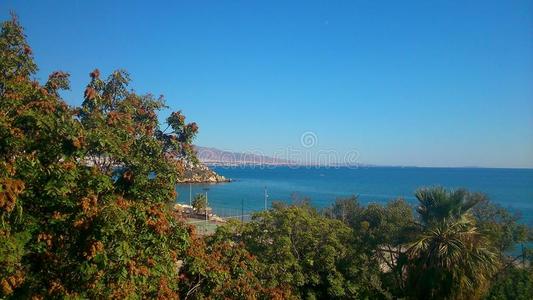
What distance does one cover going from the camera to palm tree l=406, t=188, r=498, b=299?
1132 centimetres

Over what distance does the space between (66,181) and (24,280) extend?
149 centimetres

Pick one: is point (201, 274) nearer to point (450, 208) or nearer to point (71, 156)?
point (71, 156)

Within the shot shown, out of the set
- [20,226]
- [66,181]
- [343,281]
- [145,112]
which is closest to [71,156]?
[66,181]

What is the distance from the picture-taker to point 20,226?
19.5ft

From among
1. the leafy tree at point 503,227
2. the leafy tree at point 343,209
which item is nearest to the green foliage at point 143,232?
the leafy tree at point 503,227

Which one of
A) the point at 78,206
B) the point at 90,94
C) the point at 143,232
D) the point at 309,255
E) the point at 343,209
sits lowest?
the point at 309,255

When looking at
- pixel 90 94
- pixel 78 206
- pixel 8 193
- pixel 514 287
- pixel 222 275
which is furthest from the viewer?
pixel 514 287

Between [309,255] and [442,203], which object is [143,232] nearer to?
[309,255]

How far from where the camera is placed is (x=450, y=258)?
11.5 meters

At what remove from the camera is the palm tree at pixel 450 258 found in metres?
11.3

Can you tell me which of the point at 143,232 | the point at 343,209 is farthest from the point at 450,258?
the point at 343,209

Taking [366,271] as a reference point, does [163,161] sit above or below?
above

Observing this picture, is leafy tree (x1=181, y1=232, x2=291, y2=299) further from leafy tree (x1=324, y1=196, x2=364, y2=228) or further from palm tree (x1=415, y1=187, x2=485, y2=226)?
leafy tree (x1=324, y1=196, x2=364, y2=228)

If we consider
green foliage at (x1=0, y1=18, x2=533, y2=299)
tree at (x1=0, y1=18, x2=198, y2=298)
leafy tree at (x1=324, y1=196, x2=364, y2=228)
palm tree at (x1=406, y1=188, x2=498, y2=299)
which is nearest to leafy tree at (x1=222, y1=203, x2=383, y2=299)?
green foliage at (x1=0, y1=18, x2=533, y2=299)
